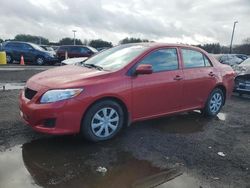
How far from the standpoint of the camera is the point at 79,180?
3.83m

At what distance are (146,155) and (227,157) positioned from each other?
3.94 ft

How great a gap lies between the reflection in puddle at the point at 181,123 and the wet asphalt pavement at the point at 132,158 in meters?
0.02

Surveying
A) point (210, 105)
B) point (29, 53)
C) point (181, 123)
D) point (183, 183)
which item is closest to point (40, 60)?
point (29, 53)

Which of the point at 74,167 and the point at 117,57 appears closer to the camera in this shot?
the point at 74,167

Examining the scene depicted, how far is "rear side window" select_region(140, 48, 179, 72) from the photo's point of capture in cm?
586

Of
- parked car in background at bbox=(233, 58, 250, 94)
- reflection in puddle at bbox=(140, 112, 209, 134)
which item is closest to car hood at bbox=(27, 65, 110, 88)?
reflection in puddle at bbox=(140, 112, 209, 134)

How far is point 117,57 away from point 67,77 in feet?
3.88

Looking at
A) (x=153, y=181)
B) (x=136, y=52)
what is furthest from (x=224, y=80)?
(x=153, y=181)

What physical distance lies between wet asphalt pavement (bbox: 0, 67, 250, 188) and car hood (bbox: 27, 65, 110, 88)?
893 millimetres

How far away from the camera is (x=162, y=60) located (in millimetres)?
6078

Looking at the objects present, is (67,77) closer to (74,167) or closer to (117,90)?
(117,90)

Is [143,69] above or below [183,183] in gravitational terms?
above

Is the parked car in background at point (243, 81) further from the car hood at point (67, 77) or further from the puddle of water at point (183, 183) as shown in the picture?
the puddle of water at point (183, 183)

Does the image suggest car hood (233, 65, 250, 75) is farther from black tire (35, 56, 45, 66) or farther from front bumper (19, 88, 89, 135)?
black tire (35, 56, 45, 66)
